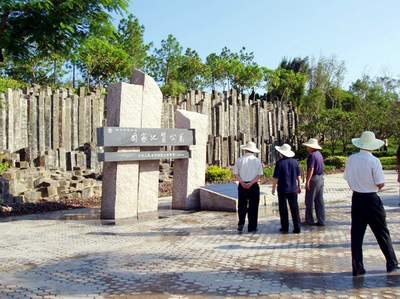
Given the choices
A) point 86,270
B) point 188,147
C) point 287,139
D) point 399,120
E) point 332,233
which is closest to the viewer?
point 86,270

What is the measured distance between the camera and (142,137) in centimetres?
998

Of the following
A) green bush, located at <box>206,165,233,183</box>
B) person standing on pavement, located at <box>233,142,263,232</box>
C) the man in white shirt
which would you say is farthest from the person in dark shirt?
green bush, located at <box>206,165,233,183</box>

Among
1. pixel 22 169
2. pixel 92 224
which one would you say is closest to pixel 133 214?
pixel 92 224

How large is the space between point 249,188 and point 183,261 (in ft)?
8.51

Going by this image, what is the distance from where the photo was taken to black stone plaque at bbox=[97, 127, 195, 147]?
921 centimetres

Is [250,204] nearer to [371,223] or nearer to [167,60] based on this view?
[371,223]

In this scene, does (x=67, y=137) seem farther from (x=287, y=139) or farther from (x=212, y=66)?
(x=212, y=66)

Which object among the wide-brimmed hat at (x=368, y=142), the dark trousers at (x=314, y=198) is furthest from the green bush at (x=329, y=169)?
the wide-brimmed hat at (x=368, y=142)

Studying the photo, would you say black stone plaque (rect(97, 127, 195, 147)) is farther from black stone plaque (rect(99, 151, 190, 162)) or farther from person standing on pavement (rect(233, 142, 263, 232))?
person standing on pavement (rect(233, 142, 263, 232))

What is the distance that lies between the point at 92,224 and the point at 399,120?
24574mm

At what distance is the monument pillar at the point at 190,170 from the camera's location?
11289 millimetres

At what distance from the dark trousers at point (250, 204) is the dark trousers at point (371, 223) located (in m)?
2.79

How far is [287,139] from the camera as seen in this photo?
2661 cm

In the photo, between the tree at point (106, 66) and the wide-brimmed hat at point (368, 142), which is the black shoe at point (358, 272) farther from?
the tree at point (106, 66)
